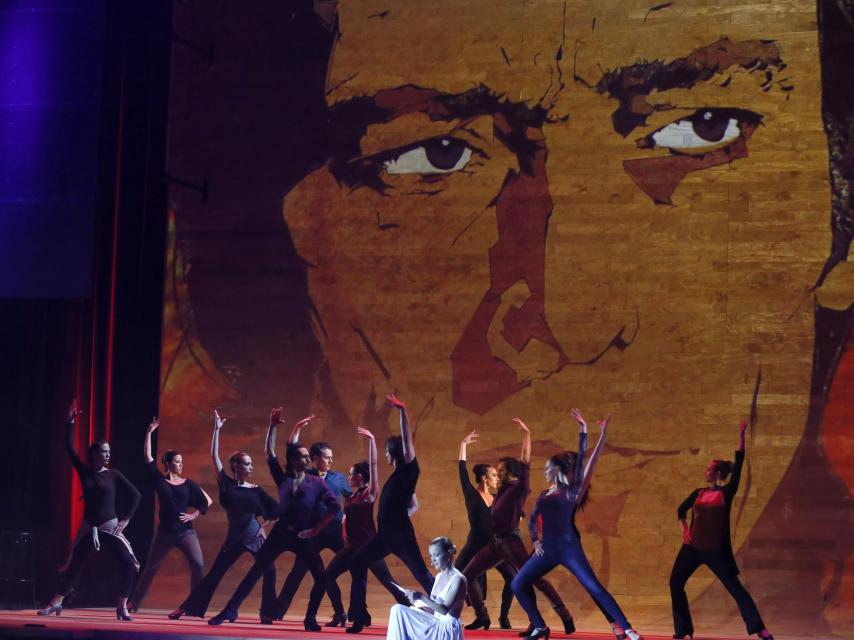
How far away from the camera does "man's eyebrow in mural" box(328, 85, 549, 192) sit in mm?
11844

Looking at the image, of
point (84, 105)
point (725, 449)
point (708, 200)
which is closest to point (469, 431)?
point (725, 449)

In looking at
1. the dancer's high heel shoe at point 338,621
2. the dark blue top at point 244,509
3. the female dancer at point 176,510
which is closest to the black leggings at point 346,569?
the dancer's high heel shoe at point 338,621

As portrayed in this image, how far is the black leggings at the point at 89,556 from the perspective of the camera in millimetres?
10812

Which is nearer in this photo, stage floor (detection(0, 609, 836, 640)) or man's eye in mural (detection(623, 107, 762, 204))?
stage floor (detection(0, 609, 836, 640))

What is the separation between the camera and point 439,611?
8.43 meters

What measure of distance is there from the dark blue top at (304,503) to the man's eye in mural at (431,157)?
3.24 m


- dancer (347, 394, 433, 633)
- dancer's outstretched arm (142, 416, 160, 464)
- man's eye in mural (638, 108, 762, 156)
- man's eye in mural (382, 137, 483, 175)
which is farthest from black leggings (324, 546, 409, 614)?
man's eye in mural (638, 108, 762, 156)

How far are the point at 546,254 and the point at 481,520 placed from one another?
269 centimetres

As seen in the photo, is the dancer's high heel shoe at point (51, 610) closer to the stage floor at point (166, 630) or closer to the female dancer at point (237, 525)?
the stage floor at point (166, 630)

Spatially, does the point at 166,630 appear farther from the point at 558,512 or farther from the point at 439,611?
the point at 558,512

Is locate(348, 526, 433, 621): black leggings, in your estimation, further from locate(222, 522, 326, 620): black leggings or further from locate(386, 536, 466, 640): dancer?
locate(386, 536, 466, 640): dancer

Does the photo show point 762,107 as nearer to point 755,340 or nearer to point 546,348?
point 755,340

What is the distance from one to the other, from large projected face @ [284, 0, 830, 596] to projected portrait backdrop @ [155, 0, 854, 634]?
0.8 inches

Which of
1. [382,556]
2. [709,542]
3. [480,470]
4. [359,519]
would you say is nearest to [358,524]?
[359,519]
